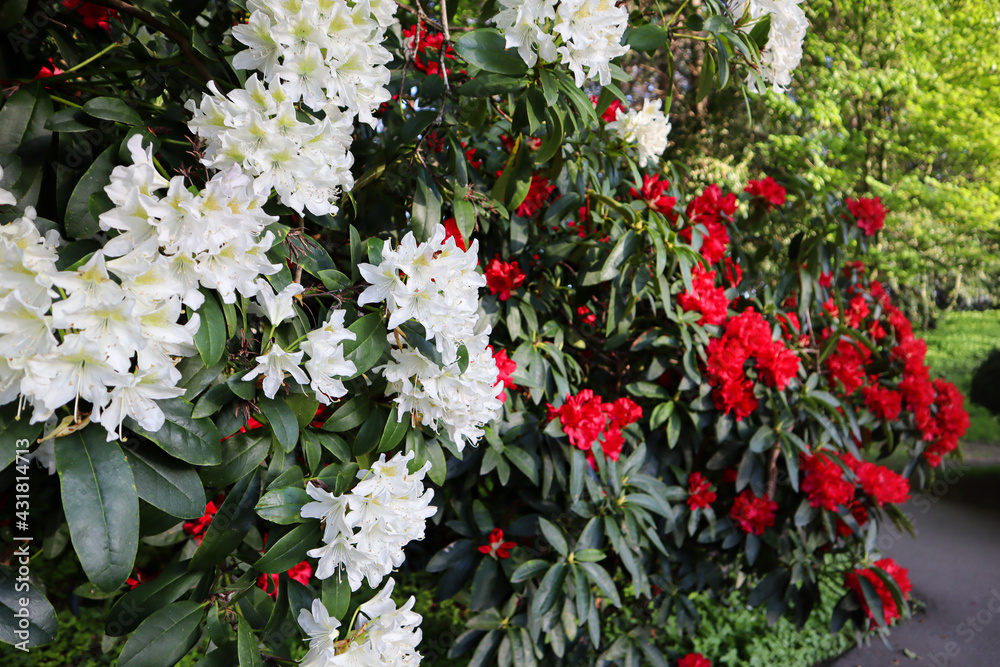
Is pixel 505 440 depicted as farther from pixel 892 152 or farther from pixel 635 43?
pixel 892 152

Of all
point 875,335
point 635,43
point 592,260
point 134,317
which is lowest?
point 875,335

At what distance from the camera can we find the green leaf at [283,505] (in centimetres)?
83

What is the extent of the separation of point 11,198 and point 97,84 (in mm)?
531

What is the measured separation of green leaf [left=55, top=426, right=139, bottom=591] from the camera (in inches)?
27.2

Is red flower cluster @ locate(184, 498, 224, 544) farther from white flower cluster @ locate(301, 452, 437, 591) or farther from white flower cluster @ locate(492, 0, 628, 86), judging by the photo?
white flower cluster @ locate(492, 0, 628, 86)

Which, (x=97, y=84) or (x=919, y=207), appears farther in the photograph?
(x=919, y=207)

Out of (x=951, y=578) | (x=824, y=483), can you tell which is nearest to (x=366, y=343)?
(x=824, y=483)

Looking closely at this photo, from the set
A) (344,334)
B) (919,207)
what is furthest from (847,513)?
(919,207)

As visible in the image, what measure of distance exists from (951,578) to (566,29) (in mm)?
3803

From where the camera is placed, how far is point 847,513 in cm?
210

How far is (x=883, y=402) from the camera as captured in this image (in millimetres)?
2387

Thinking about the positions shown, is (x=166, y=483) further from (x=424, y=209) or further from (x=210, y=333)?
(x=424, y=209)

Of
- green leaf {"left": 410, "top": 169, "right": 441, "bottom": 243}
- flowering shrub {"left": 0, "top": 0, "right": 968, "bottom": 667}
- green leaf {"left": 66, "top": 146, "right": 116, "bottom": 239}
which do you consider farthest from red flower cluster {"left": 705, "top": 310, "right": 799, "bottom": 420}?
green leaf {"left": 66, "top": 146, "right": 116, "bottom": 239}

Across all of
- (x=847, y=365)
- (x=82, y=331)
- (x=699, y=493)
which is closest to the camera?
(x=82, y=331)
